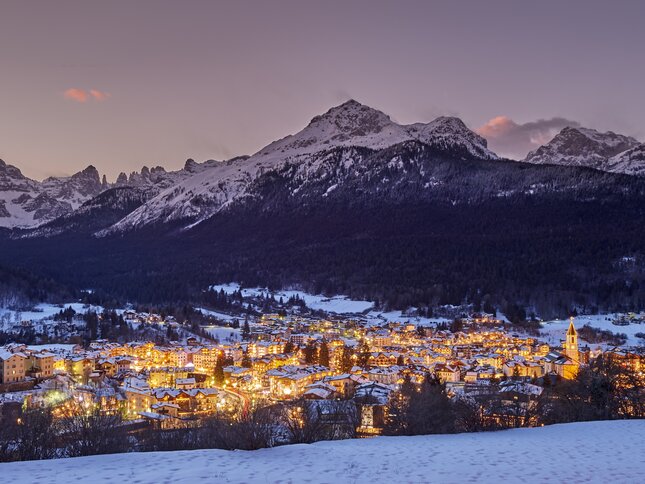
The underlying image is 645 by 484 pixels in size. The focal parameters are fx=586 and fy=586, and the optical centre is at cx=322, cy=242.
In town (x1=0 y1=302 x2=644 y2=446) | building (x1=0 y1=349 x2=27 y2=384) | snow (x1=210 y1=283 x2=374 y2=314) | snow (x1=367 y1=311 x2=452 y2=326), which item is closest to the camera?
town (x1=0 y1=302 x2=644 y2=446)

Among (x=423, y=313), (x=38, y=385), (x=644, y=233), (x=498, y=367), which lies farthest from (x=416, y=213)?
(x=38, y=385)

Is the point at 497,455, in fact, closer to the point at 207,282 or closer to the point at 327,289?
the point at 327,289

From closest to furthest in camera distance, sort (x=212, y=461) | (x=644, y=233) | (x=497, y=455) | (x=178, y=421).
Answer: (x=212, y=461), (x=497, y=455), (x=178, y=421), (x=644, y=233)

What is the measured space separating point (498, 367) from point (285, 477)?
54.7 m

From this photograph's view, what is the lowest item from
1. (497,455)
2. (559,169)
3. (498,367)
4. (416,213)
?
(498,367)

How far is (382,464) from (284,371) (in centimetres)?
4567

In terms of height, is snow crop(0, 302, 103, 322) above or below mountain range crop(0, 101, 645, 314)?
below

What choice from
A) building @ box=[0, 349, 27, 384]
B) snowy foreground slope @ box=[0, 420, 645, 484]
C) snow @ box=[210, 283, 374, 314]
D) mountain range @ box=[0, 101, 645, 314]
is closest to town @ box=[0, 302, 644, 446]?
building @ box=[0, 349, 27, 384]

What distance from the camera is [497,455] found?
36.2 ft

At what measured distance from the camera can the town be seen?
33.6 m

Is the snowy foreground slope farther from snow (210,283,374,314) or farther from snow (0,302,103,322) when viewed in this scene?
snow (210,283,374,314)

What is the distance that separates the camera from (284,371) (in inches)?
2168

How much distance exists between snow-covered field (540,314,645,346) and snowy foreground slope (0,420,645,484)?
2822 inches

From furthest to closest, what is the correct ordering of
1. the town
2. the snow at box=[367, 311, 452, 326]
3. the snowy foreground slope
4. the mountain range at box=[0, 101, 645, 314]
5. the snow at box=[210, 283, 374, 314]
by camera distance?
the snow at box=[210, 283, 374, 314]
the mountain range at box=[0, 101, 645, 314]
the snow at box=[367, 311, 452, 326]
the town
the snowy foreground slope
